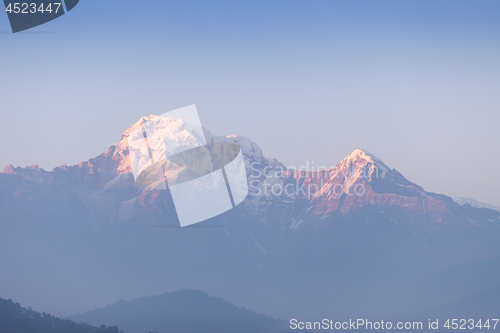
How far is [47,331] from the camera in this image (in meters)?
196

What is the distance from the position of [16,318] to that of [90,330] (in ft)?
76.4

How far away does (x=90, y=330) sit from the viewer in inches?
7835

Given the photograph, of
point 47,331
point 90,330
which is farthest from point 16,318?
point 90,330

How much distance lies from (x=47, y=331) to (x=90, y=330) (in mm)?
12982

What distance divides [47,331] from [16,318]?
36.4 feet

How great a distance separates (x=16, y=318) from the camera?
648ft

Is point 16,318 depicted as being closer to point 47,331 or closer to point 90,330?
point 47,331
